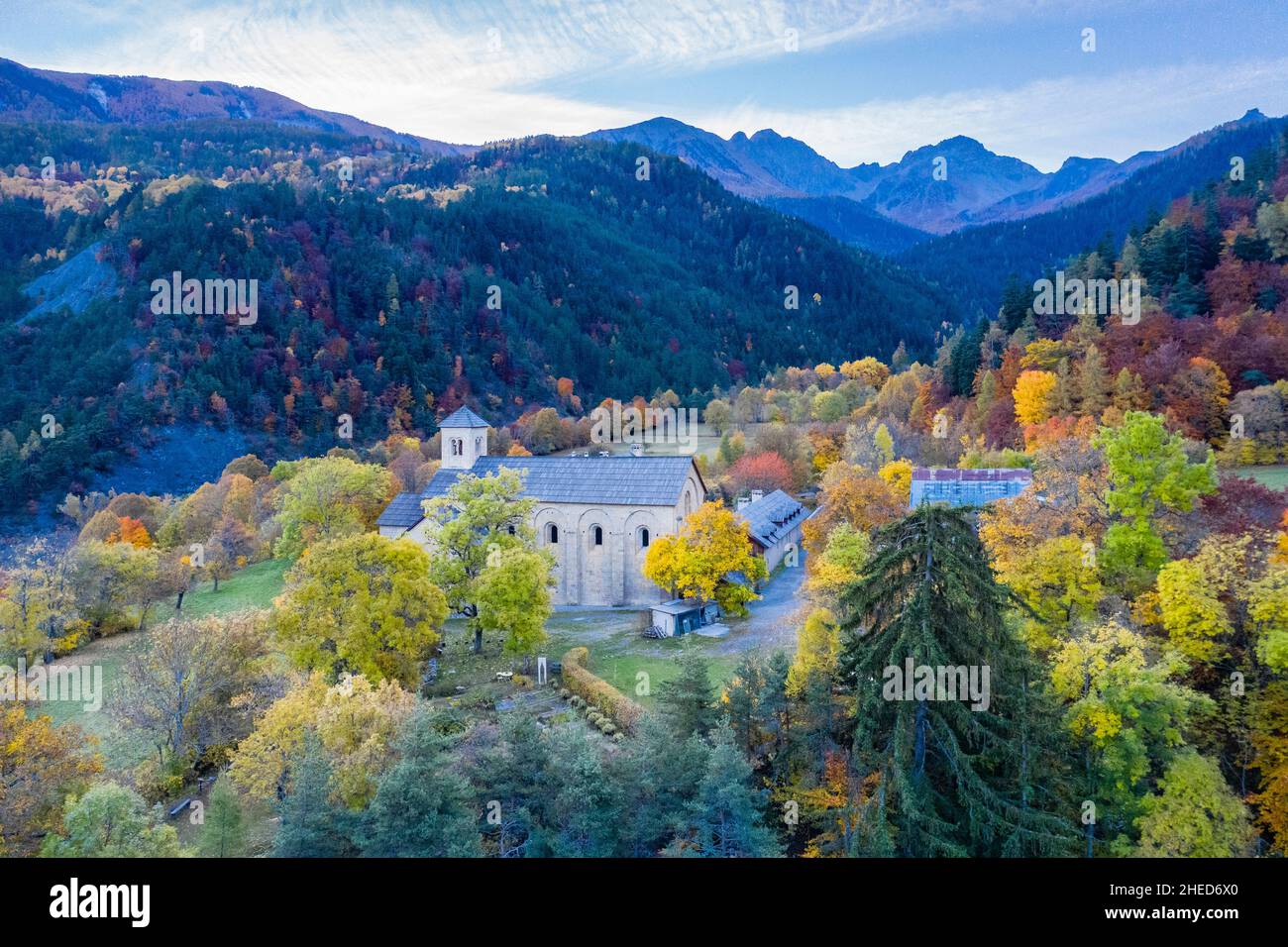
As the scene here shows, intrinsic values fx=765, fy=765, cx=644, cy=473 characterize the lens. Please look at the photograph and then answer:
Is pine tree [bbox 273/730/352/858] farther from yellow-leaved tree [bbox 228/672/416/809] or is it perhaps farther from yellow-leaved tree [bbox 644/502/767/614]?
yellow-leaved tree [bbox 644/502/767/614]

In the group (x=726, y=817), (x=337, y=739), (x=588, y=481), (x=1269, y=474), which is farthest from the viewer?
(x=588, y=481)

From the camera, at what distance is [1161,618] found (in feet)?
84.3

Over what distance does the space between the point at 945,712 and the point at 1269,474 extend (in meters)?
42.7

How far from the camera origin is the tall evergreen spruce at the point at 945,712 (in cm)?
1848

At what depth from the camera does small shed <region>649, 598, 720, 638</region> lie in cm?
4438

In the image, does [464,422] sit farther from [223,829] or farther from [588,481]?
[223,829]

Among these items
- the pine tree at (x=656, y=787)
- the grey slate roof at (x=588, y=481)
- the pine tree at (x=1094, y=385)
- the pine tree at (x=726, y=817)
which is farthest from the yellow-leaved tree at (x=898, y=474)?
the pine tree at (x=726, y=817)

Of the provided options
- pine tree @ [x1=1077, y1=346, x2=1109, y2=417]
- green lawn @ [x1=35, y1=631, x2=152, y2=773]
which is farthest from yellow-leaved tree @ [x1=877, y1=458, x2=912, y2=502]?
green lawn @ [x1=35, y1=631, x2=152, y2=773]

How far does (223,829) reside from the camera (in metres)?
22.7

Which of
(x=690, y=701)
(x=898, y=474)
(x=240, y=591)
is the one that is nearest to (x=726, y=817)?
(x=690, y=701)

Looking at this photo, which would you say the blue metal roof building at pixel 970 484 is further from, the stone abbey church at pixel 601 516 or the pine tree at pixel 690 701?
the pine tree at pixel 690 701

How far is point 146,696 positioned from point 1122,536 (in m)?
38.3

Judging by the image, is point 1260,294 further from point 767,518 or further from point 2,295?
point 2,295

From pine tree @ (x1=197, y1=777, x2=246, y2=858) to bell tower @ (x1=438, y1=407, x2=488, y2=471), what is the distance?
36886mm
